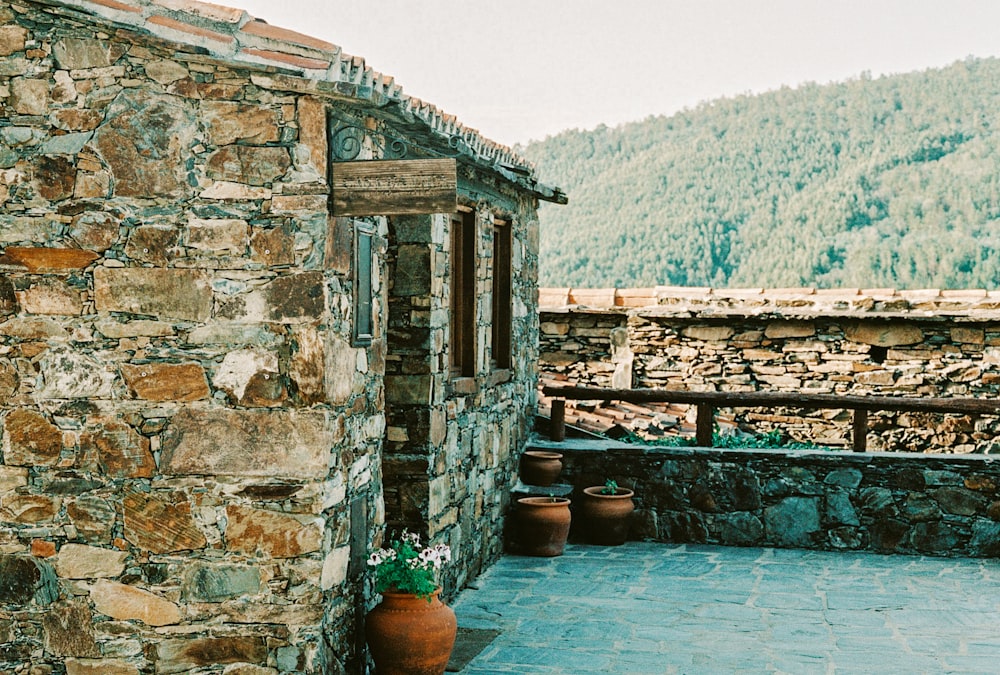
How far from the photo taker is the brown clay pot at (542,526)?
8695 mm

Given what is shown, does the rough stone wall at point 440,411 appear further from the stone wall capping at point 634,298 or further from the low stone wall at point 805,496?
the stone wall capping at point 634,298

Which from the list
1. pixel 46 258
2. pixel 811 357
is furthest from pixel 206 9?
pixel 811 357

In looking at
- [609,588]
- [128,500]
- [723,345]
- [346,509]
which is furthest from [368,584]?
[723,345]

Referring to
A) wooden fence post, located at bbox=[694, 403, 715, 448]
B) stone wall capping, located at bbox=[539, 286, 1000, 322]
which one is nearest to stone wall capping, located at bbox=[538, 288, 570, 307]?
stone wall capping, located at bbox=[539, 286, 1000, 322]

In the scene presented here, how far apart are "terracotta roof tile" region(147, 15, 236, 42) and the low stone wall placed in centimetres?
567

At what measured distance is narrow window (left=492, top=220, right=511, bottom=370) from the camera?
29.2 ft

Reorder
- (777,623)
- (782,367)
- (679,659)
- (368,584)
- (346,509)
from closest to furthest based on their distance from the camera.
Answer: (346,509) < (368,584) < (679,659) < (777,623) < (782,367)

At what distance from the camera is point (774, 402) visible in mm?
9602

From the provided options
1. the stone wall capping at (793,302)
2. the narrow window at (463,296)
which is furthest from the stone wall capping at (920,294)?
the narrow window at (463,296)

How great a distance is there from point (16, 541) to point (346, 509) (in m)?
1.50

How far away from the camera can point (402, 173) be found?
503cm

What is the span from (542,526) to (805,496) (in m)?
2.32

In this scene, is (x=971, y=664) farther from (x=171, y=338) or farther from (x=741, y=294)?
(x=741, y=294)

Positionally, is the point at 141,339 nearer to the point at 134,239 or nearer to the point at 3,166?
the point at 134,239
